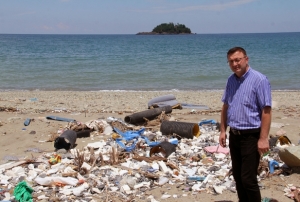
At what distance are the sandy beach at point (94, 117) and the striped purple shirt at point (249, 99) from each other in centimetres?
154

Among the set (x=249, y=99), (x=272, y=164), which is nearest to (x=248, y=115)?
(x=249, y=99)

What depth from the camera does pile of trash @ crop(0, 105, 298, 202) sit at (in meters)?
5.09

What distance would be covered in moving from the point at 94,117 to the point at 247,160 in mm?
6556

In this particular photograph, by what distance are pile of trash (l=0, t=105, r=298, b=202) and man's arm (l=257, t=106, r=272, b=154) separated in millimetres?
1592

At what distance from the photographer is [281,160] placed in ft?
19.2

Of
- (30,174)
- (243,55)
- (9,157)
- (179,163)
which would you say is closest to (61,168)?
(30,174)

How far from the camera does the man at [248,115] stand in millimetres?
3629

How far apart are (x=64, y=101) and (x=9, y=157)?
7156 mm

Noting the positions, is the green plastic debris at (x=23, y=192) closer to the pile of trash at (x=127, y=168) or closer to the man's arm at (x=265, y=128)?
the pile of trash at (x=127, y=168)

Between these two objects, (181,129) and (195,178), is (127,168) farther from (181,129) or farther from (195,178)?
(181,129)

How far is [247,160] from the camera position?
3.79m

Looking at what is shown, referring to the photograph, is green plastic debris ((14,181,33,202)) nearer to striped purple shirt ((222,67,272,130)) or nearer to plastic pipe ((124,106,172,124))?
striped purple shirt ((222,67,272,130))
